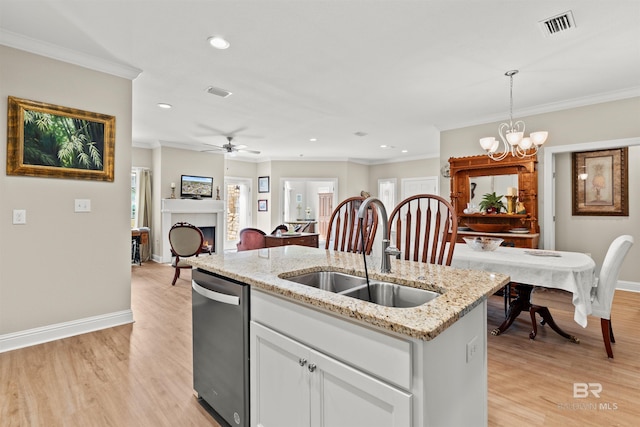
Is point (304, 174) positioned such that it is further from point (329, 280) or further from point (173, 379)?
point (329, 280)

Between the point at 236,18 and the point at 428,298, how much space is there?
2.32 meters

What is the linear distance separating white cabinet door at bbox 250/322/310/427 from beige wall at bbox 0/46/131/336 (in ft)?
7.61

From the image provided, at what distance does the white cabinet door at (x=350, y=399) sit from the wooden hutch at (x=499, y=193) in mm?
4113

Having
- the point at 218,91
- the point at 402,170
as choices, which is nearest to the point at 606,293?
the point at 218,91

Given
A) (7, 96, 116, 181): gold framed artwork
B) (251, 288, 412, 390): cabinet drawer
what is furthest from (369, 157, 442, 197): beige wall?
(251, 288, 412, 390): cabinet drawer

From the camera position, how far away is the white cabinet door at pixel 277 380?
3.99ft

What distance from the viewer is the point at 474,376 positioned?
119 centimetres

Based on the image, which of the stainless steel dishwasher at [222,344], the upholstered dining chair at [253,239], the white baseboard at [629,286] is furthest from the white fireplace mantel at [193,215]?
the white baseboard at [629,286]

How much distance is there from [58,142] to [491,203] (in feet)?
17.1

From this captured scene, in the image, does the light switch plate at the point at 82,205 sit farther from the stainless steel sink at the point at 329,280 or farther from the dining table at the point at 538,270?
the dining table at the point at 538,270

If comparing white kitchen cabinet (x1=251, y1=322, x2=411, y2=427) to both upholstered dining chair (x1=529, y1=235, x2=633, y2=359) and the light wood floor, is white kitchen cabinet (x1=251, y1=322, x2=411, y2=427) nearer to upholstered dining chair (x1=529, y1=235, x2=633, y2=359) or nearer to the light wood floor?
the light wood floor

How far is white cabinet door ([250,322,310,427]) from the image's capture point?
1.22 m

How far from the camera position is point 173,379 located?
2.09 m

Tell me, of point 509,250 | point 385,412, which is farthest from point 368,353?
point 509,250
